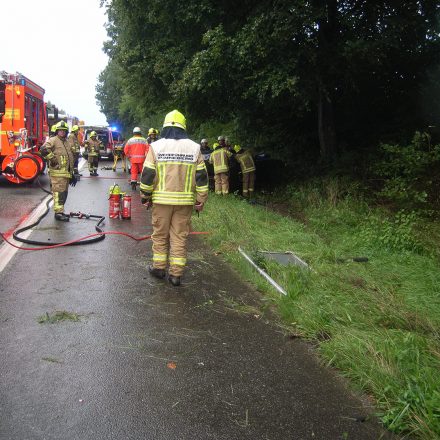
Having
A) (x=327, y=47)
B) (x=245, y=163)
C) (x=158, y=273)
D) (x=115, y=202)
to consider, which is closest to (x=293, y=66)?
(x=327, y=47)

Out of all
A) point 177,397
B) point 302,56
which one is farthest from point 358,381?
point 302,56

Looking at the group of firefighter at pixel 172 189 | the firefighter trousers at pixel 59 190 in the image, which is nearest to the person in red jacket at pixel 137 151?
the firefighter trousers at pixel 59 190

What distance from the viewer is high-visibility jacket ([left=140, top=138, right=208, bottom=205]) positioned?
5348 mm

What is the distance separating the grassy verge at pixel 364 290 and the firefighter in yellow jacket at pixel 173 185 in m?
0.95

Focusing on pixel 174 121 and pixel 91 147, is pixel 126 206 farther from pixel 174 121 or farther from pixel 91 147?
pixel 91 147

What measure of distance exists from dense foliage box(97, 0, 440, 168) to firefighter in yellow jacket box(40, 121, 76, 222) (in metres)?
3.21

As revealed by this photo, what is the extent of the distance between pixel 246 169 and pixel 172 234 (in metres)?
7.40

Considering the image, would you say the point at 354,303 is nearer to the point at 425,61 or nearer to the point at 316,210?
the point at 316,210

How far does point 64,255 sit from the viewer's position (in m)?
6.54

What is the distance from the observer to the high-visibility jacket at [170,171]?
5348 mm

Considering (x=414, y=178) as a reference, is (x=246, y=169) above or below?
below

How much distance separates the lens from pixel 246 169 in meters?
12.7

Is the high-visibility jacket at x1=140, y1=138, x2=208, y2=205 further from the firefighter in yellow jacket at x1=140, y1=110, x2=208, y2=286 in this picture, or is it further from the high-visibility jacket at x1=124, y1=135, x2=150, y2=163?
the high-visibility jacket at x1=124, y1=135, x2=150, y2=163

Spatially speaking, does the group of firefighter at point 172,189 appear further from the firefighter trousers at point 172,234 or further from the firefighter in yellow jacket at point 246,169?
the firefighter in yellow jacket at point 246,169
